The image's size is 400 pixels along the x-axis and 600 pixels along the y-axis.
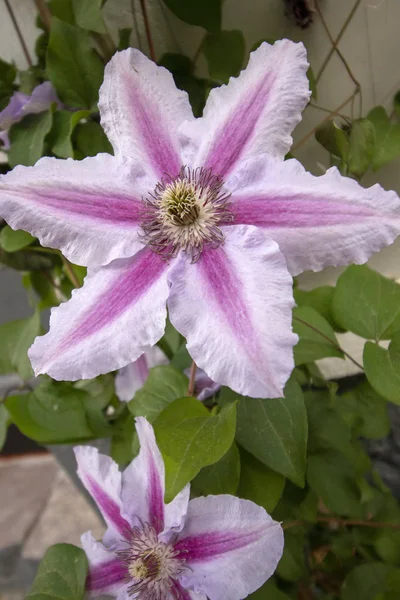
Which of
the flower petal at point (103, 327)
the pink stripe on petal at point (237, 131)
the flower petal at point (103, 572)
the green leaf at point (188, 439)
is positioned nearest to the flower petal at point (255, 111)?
the pink stripe on petal at point (237, 131)

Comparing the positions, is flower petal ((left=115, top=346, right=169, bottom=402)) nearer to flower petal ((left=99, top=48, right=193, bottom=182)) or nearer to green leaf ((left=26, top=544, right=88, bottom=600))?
green leaf ((left=26, top=544, right=88, bottom=600))

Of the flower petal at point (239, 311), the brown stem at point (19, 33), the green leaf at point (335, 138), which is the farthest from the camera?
the brown stem at point (19, 33)

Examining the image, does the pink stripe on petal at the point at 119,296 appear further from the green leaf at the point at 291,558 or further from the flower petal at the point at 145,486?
the green leaf at the point at 291,558

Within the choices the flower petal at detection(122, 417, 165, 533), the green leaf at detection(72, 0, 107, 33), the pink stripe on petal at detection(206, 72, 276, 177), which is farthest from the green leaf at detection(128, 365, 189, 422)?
the green leaf at detection(72, 0, 107, 33)

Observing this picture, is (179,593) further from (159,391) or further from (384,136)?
(384,136)

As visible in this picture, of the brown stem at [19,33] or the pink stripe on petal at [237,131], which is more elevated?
the brown stem at [19,33]

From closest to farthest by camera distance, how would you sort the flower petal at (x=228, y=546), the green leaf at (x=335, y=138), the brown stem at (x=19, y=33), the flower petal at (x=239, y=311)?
the flower petal at (x=239, y=311)
the flower petal at (x=228, y=546)
the green leaf at (x=335, y=138)
the brown stem at (x=19, y=33)

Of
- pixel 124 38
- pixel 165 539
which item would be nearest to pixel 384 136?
pixel 124 38

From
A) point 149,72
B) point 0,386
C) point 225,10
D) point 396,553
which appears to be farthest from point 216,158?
point 0,386
